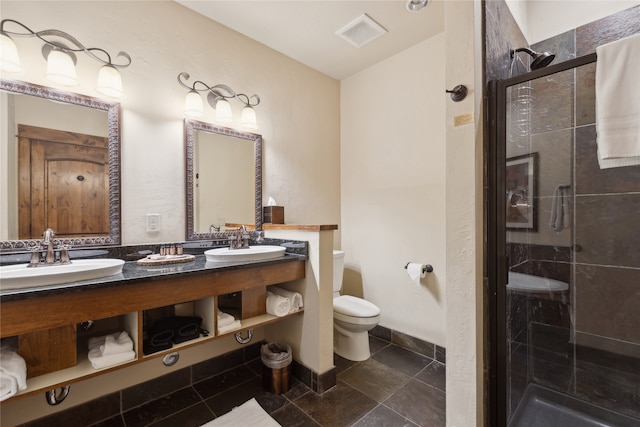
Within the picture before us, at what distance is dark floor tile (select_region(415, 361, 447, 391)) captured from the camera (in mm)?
1884

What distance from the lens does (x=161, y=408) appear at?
164 centimetres

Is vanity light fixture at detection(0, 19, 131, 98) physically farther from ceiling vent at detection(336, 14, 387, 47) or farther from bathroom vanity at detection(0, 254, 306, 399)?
ceiling vent at detection(336, 14, 387, 47)

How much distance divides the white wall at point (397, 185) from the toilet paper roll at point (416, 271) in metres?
0.07

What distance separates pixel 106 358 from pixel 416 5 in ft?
8.80

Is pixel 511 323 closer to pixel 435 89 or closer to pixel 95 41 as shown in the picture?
pixel 435 89

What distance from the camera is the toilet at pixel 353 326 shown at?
81.2 inches

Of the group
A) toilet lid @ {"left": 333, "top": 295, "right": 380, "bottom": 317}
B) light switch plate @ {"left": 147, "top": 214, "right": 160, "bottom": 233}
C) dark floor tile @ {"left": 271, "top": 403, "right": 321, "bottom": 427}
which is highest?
Answer: light switch plate @ {"left": 147, "top": 214, "right": 160, "bottom": 233}

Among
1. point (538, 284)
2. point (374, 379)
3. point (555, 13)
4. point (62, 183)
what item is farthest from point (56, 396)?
point (555, 13)

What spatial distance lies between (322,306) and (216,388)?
2.94 ft

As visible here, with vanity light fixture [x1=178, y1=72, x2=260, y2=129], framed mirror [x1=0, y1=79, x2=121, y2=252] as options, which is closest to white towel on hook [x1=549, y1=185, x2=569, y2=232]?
vanity light fixture [x1=178, y1=72, x2=260, y2=129]

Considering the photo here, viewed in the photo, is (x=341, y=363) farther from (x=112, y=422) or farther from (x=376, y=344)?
(x=112, y=422)

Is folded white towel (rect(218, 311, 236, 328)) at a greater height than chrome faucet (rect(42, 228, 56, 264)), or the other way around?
chrome faucet (rect(42, 228, 56, 264))

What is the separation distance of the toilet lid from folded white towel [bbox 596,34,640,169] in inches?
62.0

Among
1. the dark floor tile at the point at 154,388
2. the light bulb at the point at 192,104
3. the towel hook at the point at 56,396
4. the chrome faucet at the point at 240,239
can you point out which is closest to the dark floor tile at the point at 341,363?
the dark floor tile at the point at 154,388
